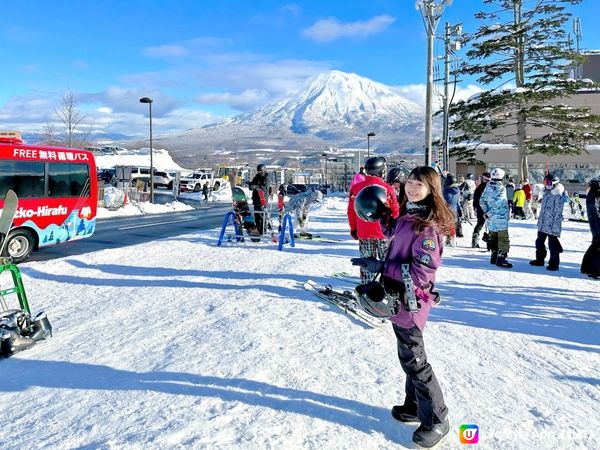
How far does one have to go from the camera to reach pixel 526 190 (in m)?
21.5

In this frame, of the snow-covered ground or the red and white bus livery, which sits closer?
the snow-covered ground

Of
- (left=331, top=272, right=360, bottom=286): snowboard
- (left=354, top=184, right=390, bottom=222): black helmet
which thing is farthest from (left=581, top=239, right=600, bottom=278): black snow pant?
(left=354, top=184, right=390, bottom=222): black helmet

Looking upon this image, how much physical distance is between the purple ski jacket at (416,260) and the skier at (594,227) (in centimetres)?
681

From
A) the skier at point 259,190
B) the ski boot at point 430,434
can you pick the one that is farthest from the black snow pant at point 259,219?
the ski boot at point 430,434

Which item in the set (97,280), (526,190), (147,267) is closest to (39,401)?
(97,280)

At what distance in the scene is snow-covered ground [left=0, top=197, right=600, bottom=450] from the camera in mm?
3014

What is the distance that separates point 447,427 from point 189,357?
7.70 feet

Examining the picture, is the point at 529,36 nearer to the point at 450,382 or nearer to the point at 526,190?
the point at 526,190

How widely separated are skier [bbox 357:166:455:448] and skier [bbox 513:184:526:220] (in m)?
19.3

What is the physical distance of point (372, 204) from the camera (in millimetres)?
3301

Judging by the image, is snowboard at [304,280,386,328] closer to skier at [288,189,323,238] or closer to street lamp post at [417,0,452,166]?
skier at [288,189,323,238]

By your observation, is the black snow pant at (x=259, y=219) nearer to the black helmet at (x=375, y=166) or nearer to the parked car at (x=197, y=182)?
the black helmet at (x=375, y=166)

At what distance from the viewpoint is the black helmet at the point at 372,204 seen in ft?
10.8

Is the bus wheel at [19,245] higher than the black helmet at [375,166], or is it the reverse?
the black helmet at [375,166]
